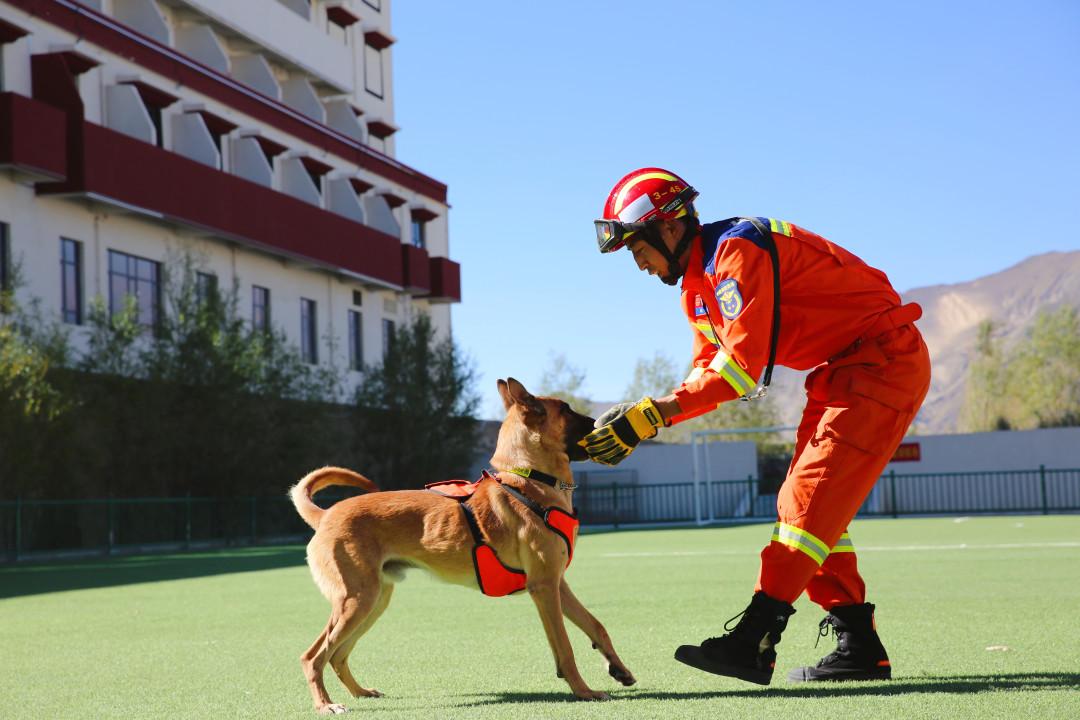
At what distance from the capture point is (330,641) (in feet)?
17.8

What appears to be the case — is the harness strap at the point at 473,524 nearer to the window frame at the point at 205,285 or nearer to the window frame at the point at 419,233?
the window frame at the point at 205,285

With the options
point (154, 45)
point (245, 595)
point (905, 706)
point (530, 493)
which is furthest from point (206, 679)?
point (154, 45)

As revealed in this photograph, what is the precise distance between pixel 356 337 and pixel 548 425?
1579 inches

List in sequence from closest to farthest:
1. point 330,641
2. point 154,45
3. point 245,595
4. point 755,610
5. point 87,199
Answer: point 755,610
point 330,641
point 245,595
point 87,199
point 154,45

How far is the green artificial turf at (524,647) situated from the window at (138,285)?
1733 centimetres

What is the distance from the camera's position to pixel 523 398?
566cm

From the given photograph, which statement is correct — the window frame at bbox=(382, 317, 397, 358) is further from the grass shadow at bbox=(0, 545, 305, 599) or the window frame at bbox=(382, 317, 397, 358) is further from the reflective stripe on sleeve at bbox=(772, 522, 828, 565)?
the reflective stripe on sleeve at bbox=(772, 522, 828, 565)

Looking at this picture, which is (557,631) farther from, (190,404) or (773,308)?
(190,404)

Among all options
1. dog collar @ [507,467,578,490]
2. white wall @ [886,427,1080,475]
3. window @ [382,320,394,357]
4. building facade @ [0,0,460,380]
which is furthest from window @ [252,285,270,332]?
dog collar @ [507,467,578,490]

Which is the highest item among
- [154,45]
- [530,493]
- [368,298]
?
[154,45]

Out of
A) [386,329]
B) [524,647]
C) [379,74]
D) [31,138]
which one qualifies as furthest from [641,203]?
[379,74]

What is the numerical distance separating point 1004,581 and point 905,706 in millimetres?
7098

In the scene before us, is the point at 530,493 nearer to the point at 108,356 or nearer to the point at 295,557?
the point at 295,557

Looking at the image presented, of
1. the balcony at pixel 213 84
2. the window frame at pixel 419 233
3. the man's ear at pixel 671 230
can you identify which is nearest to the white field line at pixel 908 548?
the man's ear at pixel 671 230
